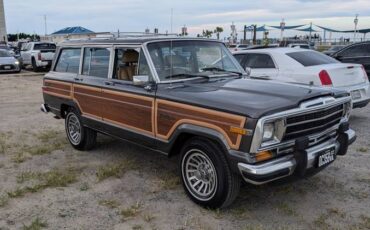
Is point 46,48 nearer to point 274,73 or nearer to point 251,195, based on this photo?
point 274,73

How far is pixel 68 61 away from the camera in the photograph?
23.4 ft

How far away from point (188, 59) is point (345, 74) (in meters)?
4.10

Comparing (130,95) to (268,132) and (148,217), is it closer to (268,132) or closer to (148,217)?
(148,217)

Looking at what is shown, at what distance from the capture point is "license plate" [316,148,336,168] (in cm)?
430

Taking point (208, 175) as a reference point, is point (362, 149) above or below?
below

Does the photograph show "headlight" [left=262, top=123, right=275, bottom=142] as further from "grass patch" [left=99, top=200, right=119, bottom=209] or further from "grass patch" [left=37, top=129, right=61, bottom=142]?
"grass patch" [left=37, top=129, right=61, bottom=142]

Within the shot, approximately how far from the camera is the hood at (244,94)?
13.2 ft

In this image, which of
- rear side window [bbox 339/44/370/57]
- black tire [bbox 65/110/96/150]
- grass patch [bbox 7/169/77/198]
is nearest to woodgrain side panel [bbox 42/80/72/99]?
black tire [bbox 65/110/96/150]

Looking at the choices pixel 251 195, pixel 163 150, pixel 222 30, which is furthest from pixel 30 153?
pixel 222 30

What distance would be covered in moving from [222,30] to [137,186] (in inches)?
3180

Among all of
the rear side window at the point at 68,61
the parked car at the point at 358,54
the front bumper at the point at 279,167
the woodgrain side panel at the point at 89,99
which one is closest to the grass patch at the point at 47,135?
the rear side window at the point at 68,61

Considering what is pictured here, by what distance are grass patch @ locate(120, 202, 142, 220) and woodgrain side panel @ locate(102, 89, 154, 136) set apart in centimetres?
94

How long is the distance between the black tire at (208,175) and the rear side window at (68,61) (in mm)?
3027

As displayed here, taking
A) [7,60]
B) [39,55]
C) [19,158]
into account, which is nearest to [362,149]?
[19,158]
